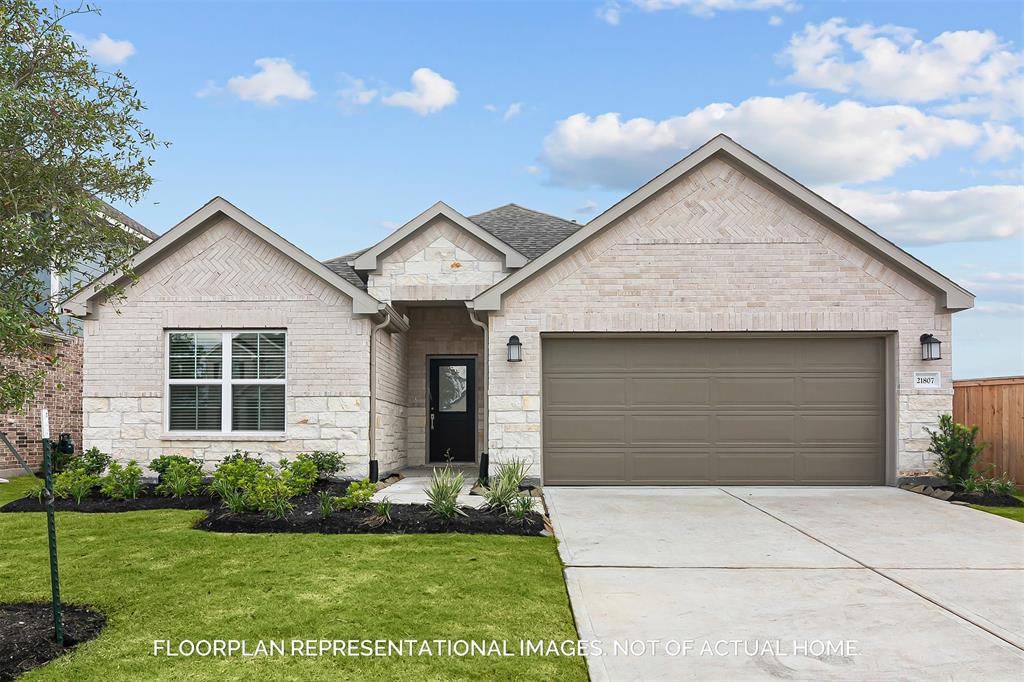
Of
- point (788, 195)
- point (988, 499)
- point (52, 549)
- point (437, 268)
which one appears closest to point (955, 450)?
point (988, 499)

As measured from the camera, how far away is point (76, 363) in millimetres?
18344

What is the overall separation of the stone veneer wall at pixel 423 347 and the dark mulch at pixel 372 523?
7.15 meters

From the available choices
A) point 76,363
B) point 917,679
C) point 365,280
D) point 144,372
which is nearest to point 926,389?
point 917,679

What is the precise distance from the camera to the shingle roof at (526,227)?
55.1 feet

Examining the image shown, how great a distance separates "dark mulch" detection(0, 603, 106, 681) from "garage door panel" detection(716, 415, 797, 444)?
373 inches

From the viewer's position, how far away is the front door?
1708cm

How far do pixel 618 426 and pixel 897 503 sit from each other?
4.18m

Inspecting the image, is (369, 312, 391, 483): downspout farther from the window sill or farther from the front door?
the front door

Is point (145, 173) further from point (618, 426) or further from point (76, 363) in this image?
point (76, 363)

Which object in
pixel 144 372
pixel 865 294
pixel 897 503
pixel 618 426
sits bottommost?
pixel 897 503

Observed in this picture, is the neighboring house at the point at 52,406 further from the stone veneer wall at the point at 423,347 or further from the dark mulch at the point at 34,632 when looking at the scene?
the dark mulch at the point at 34,632

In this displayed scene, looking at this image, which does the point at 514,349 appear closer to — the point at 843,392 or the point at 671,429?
the point at 671,429

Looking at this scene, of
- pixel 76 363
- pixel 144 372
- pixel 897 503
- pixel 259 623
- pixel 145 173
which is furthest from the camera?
pixel 76 363

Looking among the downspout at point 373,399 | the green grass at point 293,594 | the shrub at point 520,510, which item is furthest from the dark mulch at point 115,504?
the shrub at point 520,510
